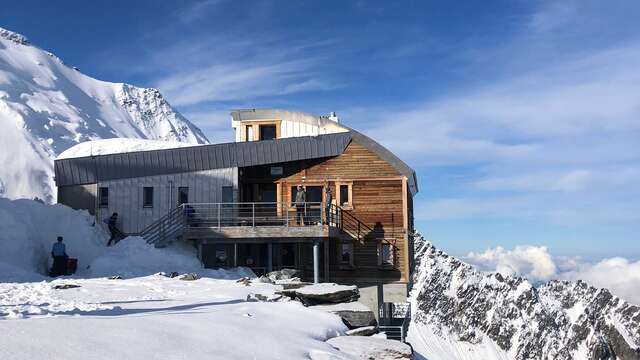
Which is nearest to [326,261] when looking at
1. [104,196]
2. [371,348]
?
[104,196]

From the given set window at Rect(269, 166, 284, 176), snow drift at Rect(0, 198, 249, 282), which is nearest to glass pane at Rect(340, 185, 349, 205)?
window at Rect(269, 166, 284, 176)

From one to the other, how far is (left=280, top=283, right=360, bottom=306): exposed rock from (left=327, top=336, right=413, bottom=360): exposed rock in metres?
3.65

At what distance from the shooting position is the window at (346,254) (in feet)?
96.9

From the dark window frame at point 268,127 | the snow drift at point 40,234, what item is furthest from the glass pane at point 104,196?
the dark window frame at point 268,127

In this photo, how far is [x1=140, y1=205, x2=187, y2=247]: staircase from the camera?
89.5 ft

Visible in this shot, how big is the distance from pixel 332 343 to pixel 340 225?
15697 mm

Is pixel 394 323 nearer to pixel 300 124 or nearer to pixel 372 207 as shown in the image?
pixel 372 207

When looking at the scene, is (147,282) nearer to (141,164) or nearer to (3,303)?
(3,303)

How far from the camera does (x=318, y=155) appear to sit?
29.5 meters

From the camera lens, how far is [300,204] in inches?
1148

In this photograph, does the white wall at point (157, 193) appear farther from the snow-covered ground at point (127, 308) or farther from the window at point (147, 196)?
the snow-covered ground at point (127, 308)

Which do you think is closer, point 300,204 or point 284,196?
point 300,204

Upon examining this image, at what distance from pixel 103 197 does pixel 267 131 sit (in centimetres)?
841

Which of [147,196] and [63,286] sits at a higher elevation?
[147,196]
